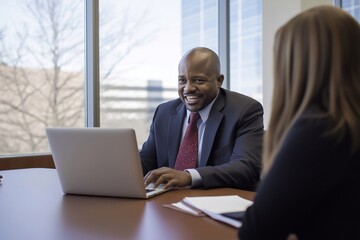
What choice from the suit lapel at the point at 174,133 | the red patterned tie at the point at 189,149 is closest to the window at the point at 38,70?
the suit lapel at the point at 174,133

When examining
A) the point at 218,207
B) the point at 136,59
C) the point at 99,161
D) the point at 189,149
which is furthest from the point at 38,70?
the point at 218,207

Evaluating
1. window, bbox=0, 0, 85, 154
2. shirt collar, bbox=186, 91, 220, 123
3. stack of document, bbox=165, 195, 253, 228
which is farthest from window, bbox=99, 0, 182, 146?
stack of document, bbox=165, 195, 253, 228

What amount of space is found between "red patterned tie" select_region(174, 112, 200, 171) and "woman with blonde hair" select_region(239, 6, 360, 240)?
111 cm

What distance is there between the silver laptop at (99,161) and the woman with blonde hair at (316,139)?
1.99 feet

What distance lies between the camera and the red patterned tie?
1.91 meters

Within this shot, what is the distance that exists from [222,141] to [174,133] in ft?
0.87

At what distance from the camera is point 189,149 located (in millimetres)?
1934

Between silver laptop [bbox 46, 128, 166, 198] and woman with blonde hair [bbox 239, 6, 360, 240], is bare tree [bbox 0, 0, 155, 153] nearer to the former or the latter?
silver laptop [bbox 46, 128, 166, 198]

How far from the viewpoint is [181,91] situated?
2.09 metres

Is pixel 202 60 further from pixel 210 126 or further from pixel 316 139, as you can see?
pixel 316 139

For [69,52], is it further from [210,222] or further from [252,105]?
[210,222]

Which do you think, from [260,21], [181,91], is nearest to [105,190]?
[181,91]

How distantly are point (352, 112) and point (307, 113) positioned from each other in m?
0.08

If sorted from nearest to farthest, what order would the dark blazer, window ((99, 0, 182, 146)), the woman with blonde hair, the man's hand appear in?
1. the woman with blonde hair
2. the man's hand
3. the dark blazer
4. window ((99, 0, 182, 146))
